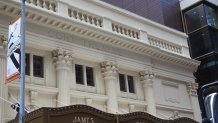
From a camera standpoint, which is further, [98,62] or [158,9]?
[158,9]

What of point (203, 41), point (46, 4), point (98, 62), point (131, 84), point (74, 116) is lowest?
point (74, 116)

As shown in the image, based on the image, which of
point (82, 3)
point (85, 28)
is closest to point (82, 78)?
point (85, 28)

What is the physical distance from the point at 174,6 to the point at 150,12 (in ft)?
10.5

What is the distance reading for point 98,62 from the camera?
14.9m

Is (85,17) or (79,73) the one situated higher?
(85,17)

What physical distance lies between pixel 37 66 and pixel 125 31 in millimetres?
5202

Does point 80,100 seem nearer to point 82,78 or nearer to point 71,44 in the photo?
point 82,78

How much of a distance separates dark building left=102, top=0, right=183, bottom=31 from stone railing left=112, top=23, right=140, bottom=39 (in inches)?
125

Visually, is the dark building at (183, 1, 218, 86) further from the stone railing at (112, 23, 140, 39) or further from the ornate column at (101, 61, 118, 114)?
the ornate column at (101, 61, 118, 114)

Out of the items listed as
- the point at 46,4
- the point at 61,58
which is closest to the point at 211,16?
the point at 46,4

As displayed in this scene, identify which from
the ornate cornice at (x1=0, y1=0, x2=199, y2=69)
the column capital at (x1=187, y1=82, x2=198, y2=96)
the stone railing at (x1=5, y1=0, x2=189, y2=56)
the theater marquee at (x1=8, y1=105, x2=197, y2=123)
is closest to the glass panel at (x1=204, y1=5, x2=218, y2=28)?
the stone railing at (x1=5, y1=0, x2=189, y2=56)

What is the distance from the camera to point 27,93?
1207 centimetres

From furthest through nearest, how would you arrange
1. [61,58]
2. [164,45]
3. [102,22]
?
[164,45]
[102,22]
[61,58]

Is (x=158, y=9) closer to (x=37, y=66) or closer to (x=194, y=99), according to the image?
(x=194, y=99)
